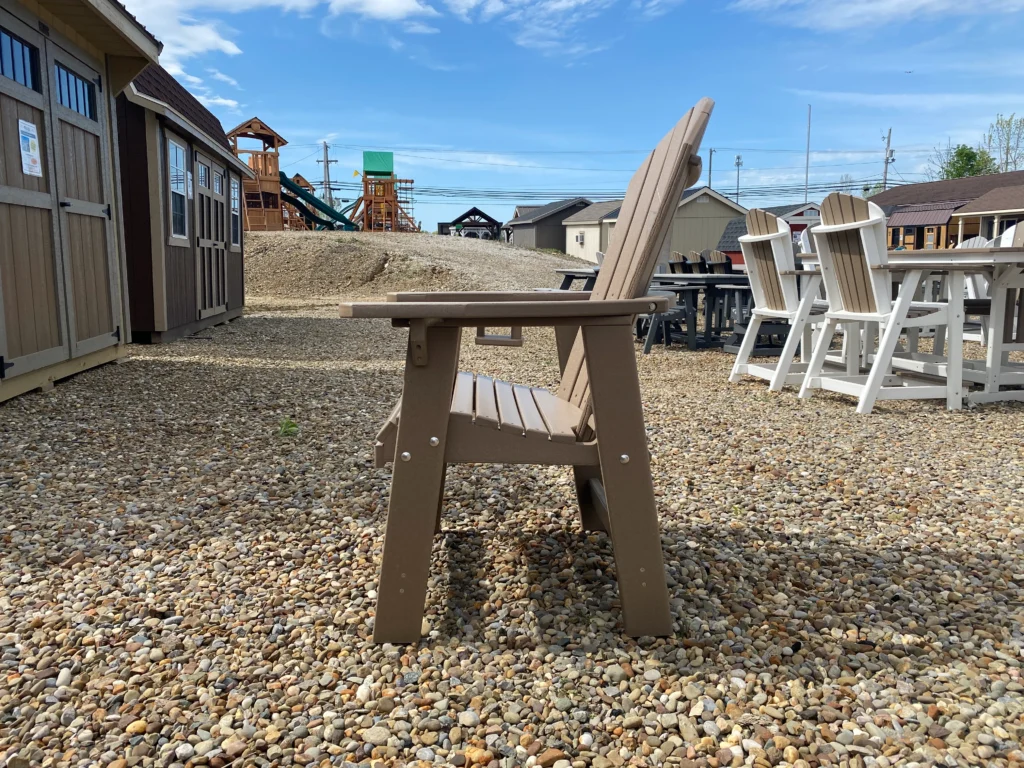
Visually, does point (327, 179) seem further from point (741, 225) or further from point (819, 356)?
point (819, 356)

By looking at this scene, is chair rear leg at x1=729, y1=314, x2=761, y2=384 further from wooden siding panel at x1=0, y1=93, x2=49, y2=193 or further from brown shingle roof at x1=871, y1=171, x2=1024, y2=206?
brown shingle roof at x1=871, y1=171, x2=1024, y2=206

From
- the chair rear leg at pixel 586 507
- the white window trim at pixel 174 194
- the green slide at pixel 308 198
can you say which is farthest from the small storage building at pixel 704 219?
the chair rear leg at pixel 586 507

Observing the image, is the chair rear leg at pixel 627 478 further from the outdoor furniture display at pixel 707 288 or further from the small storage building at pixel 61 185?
the outdoor furniture display at pixel 707 288

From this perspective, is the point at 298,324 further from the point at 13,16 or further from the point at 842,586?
the point at 842,586

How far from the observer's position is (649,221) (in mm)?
1961

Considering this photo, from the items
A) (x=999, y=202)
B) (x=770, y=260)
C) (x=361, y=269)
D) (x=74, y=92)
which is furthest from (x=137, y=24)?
(x=999, y=202)

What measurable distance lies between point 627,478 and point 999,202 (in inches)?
1216

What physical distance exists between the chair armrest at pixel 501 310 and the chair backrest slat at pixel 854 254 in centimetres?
327

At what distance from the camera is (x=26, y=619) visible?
199 centimetres

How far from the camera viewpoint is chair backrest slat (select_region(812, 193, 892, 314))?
4535 mm

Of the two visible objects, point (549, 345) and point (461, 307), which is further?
point (549, 345)

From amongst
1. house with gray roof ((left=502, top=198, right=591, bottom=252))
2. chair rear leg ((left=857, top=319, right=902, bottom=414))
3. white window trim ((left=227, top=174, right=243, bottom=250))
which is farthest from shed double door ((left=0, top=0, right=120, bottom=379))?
house with gray roof ((left=502, top=198, right=591, bottom=252))

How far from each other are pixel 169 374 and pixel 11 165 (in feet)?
6.11

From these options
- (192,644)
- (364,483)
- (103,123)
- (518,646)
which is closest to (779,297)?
(364,483)
